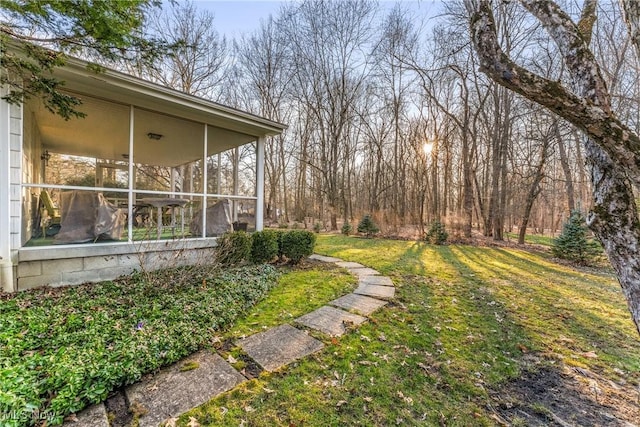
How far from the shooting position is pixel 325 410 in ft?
6.19

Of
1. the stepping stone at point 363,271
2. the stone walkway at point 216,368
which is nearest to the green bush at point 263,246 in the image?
the stepping stone at point 363,271

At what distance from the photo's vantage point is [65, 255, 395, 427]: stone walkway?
1.81 m

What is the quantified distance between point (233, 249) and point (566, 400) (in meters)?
4.67

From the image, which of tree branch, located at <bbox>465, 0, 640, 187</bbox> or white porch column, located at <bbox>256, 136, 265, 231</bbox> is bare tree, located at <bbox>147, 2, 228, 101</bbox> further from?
tree branch, located at <bbox>465, 0, 640, 187</bbox>

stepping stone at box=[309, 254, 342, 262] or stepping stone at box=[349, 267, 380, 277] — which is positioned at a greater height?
stepping stone at box=[309, 254, 342, 262]

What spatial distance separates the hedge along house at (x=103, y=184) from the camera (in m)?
3.60

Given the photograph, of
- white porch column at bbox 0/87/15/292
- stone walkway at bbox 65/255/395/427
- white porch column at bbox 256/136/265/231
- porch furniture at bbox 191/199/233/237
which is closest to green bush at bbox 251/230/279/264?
white porch column at bbox 256/136/265/231

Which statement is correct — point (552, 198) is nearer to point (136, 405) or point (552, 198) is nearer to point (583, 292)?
point (583, 292)

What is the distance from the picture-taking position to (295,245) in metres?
5.90

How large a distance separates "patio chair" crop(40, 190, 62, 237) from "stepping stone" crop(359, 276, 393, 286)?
532 cm

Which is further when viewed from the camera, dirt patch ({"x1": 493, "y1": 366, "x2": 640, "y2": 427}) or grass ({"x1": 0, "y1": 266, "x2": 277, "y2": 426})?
dirt patch ({"x1": 493, "y1": 366, "x2": 640, "y2": 427})

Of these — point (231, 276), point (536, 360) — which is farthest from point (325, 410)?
point (231, 276)

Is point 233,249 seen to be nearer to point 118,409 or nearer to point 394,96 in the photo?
point 118,409

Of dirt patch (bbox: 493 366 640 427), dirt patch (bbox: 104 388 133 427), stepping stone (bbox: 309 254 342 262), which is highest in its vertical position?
stepping stone (bbox: 309 254 342 262)
